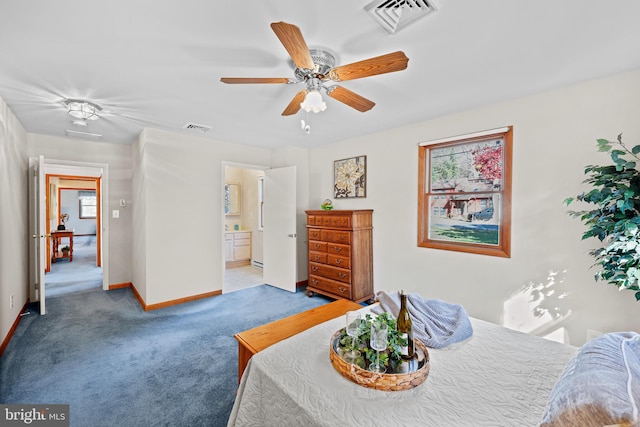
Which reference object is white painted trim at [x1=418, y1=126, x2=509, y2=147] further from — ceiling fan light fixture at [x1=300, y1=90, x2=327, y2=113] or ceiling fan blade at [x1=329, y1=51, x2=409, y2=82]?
ceiling fan light fixture at [x1=300, y1=90, x2=327, y2=113]

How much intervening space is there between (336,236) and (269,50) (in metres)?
2.46

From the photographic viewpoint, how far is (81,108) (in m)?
2.61

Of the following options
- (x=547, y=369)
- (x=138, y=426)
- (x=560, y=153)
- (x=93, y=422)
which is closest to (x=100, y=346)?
(x=93, y=422)

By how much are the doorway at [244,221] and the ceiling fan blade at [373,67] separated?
4249 millimetres

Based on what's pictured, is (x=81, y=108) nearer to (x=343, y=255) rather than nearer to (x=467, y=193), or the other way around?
(x=343, y=255)

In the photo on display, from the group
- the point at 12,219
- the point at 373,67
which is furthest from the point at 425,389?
the point at 12,219

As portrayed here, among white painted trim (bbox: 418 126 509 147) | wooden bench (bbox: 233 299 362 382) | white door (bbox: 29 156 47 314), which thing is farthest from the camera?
white door (bbox: 29 156 47 314)

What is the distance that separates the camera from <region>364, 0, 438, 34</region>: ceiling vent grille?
4.48ft

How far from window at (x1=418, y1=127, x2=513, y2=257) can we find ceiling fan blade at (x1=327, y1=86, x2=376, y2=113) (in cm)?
148

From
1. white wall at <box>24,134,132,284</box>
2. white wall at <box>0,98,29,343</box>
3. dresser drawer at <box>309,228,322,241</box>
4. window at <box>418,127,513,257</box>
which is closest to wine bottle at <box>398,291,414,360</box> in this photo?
window at <box>418,127,513,257</box>

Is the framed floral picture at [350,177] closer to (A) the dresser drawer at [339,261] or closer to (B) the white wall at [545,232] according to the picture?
(B) the white wall at [545,232]

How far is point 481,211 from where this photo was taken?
2.85 metres

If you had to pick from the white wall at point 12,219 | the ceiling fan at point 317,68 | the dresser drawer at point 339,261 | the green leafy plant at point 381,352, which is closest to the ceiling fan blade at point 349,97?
the ceiling fan at point 317,68

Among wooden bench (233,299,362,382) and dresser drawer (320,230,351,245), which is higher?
dresser drawer (320,230,351,245)
